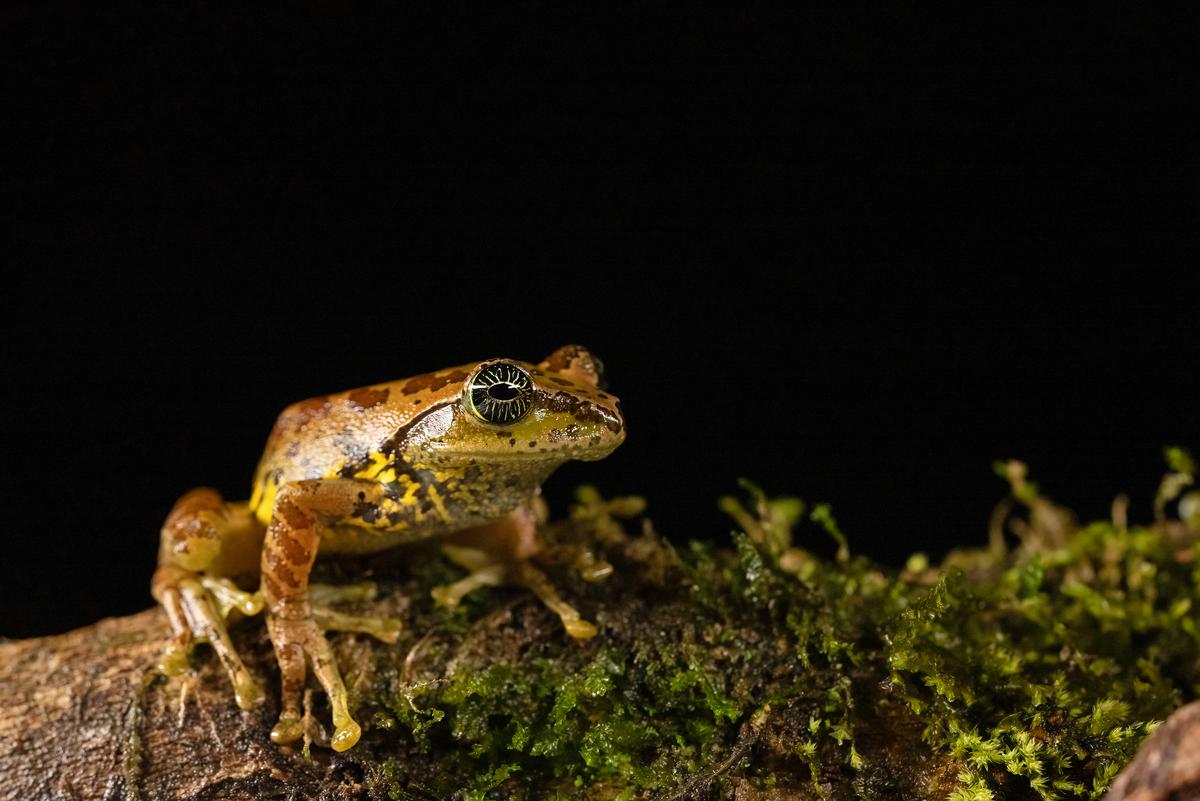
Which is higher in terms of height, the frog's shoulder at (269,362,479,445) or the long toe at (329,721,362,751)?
the frog's shoulder at (269,362,479,445)

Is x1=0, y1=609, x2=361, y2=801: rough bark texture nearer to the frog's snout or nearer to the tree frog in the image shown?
the tree frog

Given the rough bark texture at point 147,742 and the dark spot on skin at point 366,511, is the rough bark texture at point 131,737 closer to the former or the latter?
the rough bark texture at point 147,742

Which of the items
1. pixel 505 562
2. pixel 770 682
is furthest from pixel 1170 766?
pixel 505 562

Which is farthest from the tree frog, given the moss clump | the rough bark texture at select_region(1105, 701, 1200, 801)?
the rough bark texture at select_region(1105, 701, 1200, 801)

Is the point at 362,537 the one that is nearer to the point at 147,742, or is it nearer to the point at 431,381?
the point at 431,381

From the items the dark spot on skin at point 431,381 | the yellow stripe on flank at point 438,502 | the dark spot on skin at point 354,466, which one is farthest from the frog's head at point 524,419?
the dark spot on skin at point 354,466

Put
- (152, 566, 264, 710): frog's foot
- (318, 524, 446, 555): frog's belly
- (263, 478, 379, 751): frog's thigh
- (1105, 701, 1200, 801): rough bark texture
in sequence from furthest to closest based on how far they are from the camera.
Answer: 1. (318, 524, 446, 555): frog's belly
2. (152, 566, 264, 710): frog's foot
3. (263, 478, 379, 751): frog's thigh
4. (1105, 701, 1200, 801): rough bark texture
